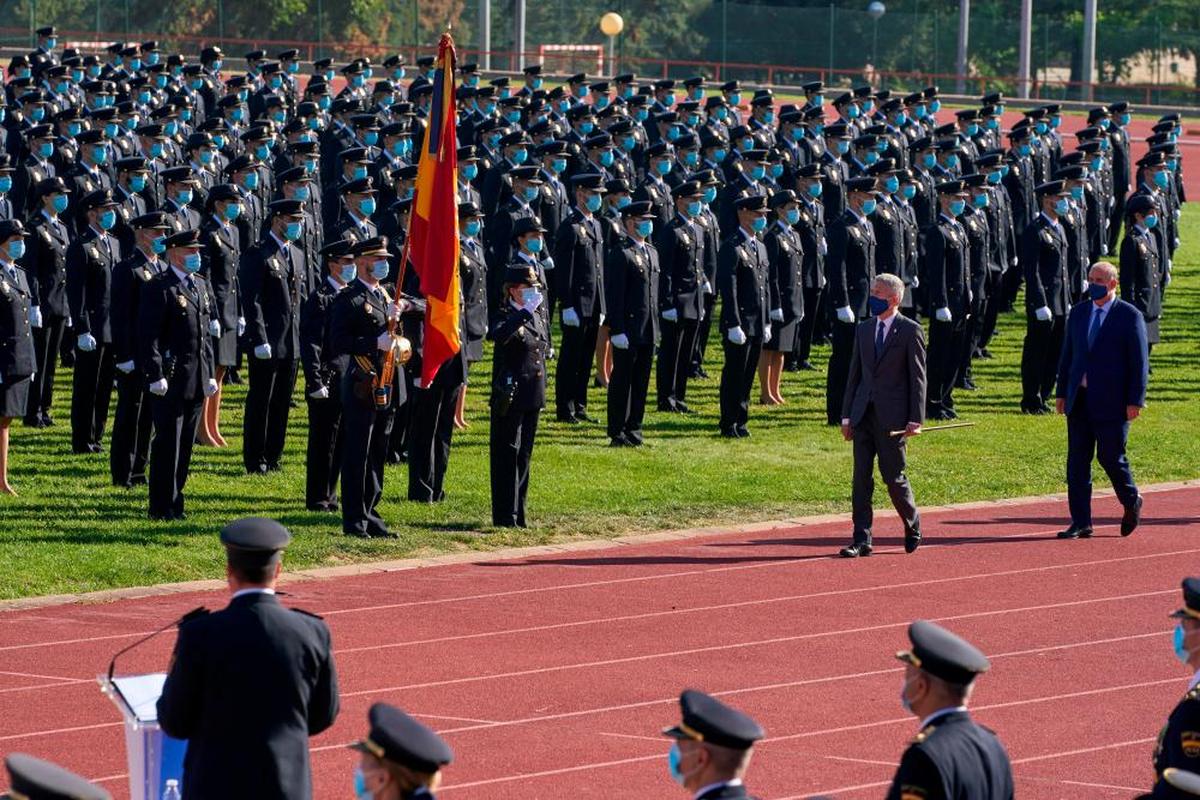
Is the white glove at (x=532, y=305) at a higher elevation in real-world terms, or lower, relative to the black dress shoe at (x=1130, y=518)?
higher

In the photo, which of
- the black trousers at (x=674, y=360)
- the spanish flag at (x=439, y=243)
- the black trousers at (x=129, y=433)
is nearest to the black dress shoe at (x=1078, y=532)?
the spanish flag at (x=439, y=243)

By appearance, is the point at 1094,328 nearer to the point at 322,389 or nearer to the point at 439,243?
the point at 439,243

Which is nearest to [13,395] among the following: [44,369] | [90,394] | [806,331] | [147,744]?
[90,394]

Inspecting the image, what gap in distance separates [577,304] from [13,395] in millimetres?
5114

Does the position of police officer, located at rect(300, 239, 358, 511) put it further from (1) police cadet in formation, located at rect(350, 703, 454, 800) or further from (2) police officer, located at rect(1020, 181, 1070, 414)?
(1) police cadet in formation, located at rect(350, 703, 454, 800)

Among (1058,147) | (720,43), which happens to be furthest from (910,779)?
(720,43)

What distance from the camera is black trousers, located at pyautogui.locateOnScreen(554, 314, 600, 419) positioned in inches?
717

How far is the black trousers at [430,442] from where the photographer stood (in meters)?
15.0

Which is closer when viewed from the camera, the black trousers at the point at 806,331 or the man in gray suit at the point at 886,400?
the man in gray suit at the point at 886,400

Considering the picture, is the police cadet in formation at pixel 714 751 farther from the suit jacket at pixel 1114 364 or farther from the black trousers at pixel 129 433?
the black trousers at pixel 129 433

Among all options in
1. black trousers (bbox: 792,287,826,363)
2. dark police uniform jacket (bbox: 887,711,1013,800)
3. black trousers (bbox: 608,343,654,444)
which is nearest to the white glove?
black trousers (bbox: 608,343,654,444)

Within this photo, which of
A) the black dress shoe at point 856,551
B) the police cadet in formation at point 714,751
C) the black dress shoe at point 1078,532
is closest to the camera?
the police cadet in formation at point 714,751

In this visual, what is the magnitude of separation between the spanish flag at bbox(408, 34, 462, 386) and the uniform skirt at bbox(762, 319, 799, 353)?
17.4 ft

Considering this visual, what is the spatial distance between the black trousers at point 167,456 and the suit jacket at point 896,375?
4116 millimetres
